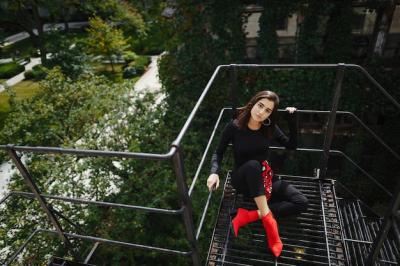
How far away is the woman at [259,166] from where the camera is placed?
10.6ft

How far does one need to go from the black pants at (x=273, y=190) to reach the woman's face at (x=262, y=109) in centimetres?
48

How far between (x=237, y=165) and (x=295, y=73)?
216 inches

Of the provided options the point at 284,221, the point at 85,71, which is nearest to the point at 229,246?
the point at 284,221

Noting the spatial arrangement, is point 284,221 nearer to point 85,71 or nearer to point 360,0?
point 360,0

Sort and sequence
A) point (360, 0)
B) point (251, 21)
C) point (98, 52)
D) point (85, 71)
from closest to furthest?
1. point (360, 0)
2. point (251, 21)
3. point (85, 71)
4. point (98, 52)

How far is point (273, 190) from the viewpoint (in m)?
3.61

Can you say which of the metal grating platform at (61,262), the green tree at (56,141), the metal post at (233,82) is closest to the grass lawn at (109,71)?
the green tree at (56,141)

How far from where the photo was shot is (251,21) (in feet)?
34.1

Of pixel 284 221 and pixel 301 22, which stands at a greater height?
pixel 301 22

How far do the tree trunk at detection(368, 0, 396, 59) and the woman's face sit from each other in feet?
22.5

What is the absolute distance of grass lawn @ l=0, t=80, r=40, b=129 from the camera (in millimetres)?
17495

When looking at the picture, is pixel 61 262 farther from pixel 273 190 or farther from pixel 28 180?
pixel 273 190

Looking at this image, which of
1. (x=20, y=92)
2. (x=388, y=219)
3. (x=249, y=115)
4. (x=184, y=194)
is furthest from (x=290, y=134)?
(x=20, y=92)

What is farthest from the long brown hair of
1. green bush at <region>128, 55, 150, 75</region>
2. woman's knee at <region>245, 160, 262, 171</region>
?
green bush at <region>128, 55, 150, 75</region>
